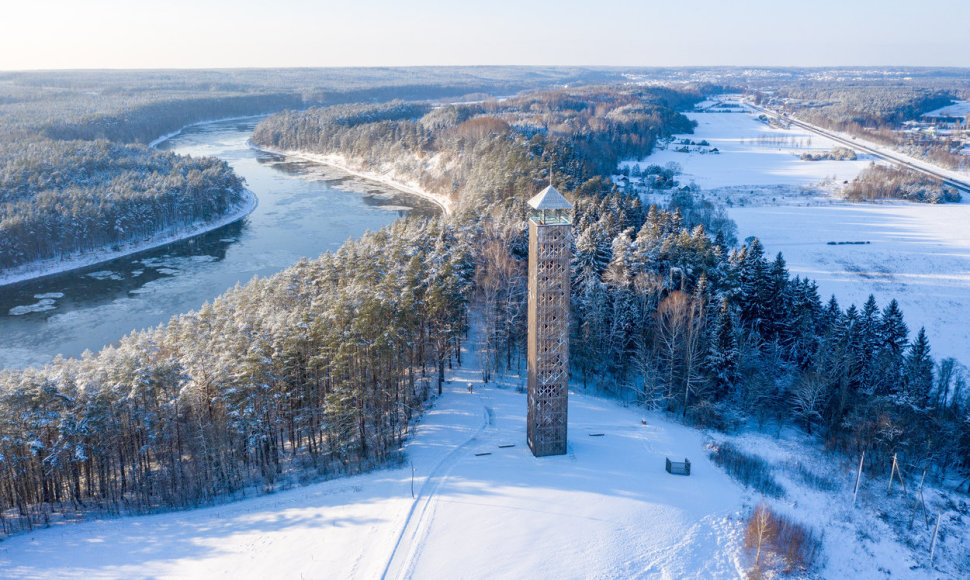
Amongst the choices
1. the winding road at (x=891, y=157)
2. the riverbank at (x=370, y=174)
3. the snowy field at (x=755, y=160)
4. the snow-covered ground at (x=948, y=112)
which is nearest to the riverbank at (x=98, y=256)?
the riverbank at (x=370, y=174)

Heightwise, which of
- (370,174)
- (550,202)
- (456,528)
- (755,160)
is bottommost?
(456,528)

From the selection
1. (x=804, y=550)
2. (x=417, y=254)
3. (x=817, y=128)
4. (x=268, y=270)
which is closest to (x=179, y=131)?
(x=268, y=270)

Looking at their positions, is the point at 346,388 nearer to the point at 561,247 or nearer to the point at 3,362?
the point at 561,247

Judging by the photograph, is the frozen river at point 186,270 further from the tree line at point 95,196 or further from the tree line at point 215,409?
the tree line at point 215,409

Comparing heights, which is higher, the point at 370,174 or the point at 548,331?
the point at 370,174

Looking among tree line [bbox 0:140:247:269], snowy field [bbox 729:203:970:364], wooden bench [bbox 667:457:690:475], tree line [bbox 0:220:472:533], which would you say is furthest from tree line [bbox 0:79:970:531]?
tree line [bbox 0:140:247:269]

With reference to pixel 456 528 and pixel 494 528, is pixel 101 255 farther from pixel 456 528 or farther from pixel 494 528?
pixel 494 528

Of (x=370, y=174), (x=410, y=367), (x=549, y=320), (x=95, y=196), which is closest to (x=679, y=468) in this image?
(x=549, y=320)
